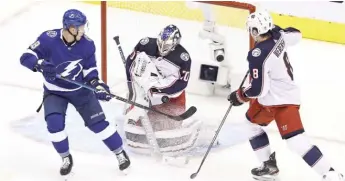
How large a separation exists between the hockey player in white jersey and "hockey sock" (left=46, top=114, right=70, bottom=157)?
29.6 inches

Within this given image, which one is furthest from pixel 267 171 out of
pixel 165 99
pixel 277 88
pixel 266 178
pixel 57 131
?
pixel 57 131

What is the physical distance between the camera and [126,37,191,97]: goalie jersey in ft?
14.8

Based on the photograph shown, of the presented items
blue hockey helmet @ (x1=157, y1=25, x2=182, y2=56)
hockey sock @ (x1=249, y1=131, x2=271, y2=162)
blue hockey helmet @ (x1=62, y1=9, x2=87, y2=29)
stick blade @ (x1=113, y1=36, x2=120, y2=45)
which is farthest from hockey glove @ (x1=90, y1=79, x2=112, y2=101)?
hockey sock @ (x1=249, y1=131, x2=271, y2=162)

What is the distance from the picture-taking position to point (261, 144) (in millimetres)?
4355

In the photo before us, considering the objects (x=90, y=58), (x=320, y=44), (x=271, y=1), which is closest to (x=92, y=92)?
(x=90, y=58)

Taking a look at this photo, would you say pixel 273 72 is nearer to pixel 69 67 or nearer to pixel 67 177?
pixel 69 67

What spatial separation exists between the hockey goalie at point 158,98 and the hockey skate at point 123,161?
211 mm

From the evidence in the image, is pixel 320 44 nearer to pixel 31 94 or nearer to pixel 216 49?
pixel 216 49

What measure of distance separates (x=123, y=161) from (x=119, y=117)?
48 cm

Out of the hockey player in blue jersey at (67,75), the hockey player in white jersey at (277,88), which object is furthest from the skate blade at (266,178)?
the hockey player in blue jersey at (67,75)

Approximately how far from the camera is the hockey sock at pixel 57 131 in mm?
4191

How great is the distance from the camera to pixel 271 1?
497 cm

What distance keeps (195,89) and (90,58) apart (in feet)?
3.48

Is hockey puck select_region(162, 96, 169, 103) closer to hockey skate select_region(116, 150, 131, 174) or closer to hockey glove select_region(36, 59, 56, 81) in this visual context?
hockey skate select_region(116, 150, 131, 174)
